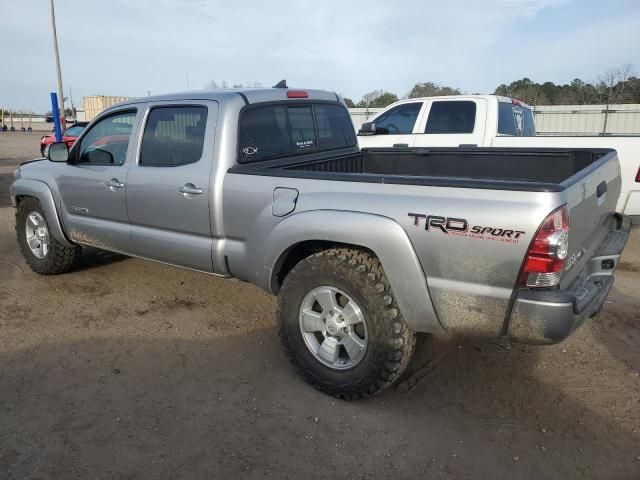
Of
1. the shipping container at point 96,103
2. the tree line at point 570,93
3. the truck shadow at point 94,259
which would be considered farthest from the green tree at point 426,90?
the truck shadow at point 94,259

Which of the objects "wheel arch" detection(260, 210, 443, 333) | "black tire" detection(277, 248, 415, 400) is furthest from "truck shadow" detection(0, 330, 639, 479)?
"wheel arch" detection(260, 210, 443, 333)

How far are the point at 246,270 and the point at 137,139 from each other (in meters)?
1.50

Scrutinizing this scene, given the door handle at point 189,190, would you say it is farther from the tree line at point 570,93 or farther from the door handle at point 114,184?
the tree line at point 570,93

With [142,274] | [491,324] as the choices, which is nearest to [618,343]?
[491,324]

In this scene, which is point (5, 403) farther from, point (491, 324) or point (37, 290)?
point (491, 324)

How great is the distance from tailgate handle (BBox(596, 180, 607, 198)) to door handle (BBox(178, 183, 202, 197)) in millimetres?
2490

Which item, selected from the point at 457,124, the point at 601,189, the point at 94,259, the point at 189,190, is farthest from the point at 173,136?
the point at 457,124

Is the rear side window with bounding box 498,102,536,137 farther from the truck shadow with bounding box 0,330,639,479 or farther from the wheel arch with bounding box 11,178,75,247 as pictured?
the wheel arch with bounding box 11,178,75,247

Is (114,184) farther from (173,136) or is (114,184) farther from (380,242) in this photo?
(380,242)

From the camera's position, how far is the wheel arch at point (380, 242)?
2.70m

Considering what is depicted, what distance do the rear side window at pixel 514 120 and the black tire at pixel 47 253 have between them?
5.67 metres

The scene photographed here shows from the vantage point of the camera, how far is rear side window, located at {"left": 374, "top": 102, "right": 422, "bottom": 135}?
7.91 m

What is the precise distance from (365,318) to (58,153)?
3.33 m

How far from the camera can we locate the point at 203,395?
10.6ft
